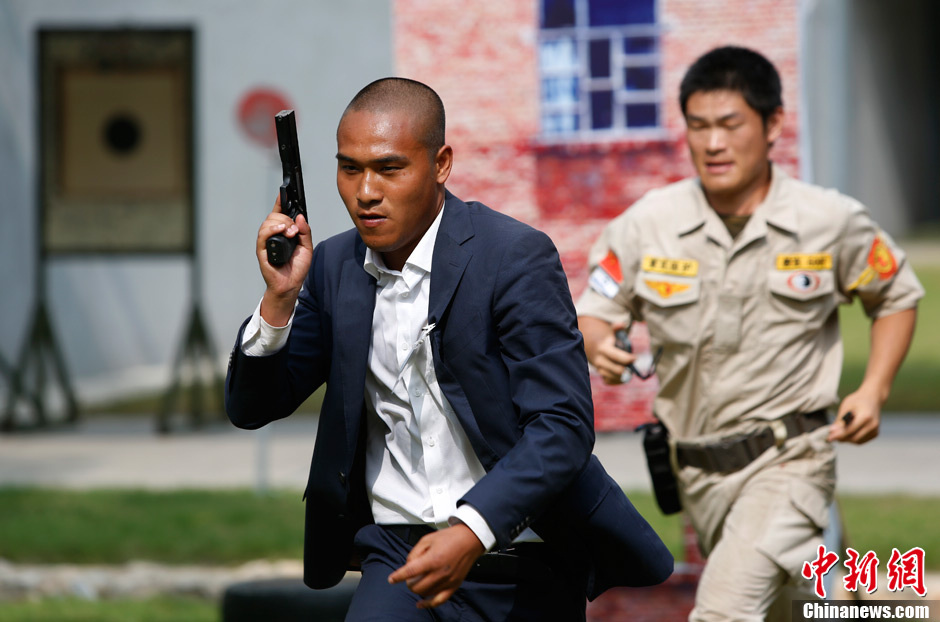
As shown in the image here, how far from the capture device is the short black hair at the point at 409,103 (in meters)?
2.85

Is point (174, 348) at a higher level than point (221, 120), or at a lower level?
lower

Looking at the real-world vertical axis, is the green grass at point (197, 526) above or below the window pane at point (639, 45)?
below

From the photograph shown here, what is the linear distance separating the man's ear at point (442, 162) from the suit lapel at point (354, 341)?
289mm

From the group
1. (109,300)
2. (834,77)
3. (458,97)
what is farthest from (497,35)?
(109,300)

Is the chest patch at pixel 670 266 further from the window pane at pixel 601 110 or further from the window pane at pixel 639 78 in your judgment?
the window pane at pixel 639 78

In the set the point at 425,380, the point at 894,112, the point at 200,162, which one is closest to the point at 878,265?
the point at 425,380

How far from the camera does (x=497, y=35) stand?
6035 mm

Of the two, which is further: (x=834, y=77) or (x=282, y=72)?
(x=282, y=72)

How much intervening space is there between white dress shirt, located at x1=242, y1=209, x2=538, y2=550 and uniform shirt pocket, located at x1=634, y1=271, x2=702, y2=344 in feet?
5.01

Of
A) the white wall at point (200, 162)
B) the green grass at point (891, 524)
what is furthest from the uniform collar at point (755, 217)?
the white wall at point (200, 162)

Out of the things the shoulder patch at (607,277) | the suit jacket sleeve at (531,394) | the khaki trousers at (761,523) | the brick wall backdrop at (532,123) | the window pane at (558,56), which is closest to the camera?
the suit jacket sleeve at (531,394)

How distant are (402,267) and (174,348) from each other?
1395cm

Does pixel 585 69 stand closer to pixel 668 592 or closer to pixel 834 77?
pixel 834 77

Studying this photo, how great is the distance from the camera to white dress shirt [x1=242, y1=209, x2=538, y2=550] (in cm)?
292
